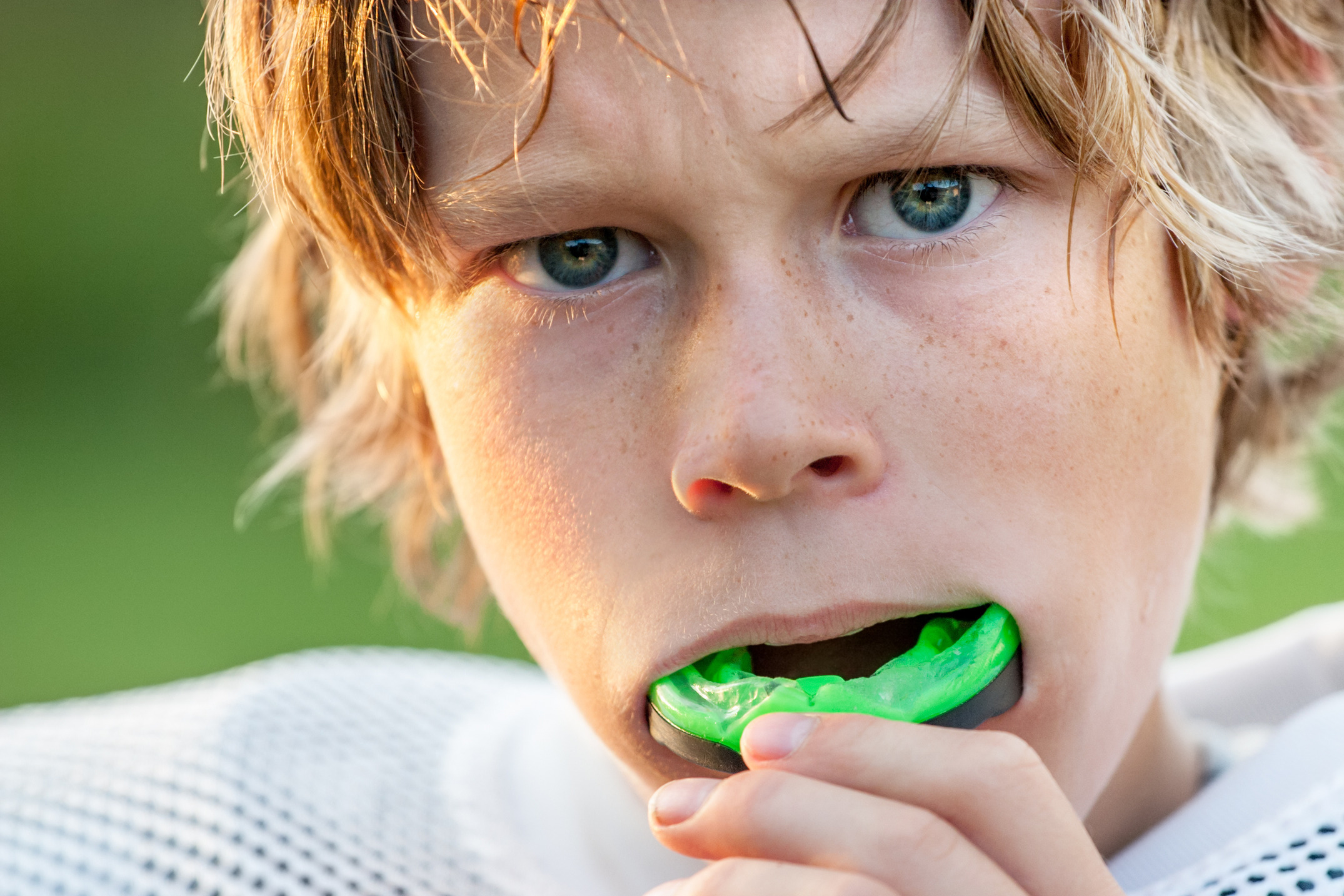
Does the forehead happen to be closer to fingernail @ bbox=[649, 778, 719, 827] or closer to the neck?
fingernail @ bbox=[649, 778, 719, 827]

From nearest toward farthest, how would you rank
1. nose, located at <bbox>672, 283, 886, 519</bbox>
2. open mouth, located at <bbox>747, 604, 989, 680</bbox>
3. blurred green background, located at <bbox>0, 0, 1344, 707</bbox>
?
nose, located at <bbox>672, 283, 886, 519</bbox> → open mouth, located at <bbox>747, 604, 989, 680</bbox> → blurred green background, located at <bbox>0, 0, 1344, 707</bbox>

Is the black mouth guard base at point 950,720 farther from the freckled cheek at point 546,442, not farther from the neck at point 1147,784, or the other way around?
the neck at point 1147,784

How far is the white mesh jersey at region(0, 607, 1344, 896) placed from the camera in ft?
3.17

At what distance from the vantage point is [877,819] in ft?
2.18

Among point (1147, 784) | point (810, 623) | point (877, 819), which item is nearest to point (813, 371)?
point (810, 623)

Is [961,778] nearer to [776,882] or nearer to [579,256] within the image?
[776,882]

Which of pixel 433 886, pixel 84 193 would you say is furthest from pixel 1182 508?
pixel 84 193

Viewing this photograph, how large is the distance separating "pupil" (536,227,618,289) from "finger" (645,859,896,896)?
406mm

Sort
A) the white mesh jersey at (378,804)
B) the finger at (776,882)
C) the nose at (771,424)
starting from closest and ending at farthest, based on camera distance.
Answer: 1. the finger at (776,882)
2. the nose at (771,424)
3. the white mesh jersey at (378,804)

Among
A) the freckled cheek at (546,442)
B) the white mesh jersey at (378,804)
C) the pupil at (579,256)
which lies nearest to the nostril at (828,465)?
the freckled cheek at (546,442)

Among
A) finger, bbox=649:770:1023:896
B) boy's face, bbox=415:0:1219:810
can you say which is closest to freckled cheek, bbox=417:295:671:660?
boy's face, bbox=415:0:1219:810

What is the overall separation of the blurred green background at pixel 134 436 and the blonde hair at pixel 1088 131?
1.47m

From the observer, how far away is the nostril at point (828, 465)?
77 cm

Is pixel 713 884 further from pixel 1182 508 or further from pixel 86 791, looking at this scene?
pixel 86 791
